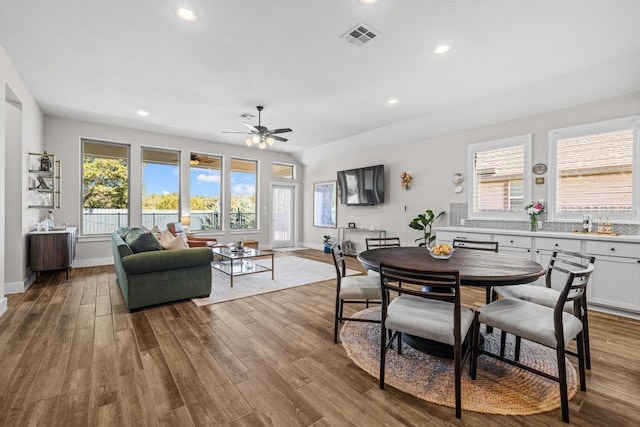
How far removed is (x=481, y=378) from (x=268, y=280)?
337cm

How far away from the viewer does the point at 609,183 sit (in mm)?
3906

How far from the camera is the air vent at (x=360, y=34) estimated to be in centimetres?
278

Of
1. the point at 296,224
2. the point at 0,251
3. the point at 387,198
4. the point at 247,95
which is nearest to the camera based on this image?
the point at 0,251

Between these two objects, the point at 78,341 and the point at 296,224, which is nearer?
the point at 78,341

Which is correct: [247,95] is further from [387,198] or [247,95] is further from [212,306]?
[387,198]

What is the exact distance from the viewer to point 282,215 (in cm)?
899

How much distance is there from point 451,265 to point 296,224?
279 inches

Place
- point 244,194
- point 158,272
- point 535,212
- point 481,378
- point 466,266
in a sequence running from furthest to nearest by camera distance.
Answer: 1. point 244,194
2. point 535,212
3. point 158,272
4. point 466,266
5. point 481,378

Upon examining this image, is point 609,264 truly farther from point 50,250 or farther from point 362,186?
point 50,250

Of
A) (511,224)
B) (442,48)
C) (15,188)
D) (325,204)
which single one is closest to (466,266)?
(442,48)

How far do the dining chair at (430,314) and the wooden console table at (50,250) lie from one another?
5161mm

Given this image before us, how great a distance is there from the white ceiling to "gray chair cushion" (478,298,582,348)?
249 cm

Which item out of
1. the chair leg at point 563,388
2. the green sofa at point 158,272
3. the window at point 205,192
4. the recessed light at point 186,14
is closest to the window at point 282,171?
the window at point 205,192

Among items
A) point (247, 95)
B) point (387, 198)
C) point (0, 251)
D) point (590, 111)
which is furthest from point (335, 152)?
point (0, 251)
